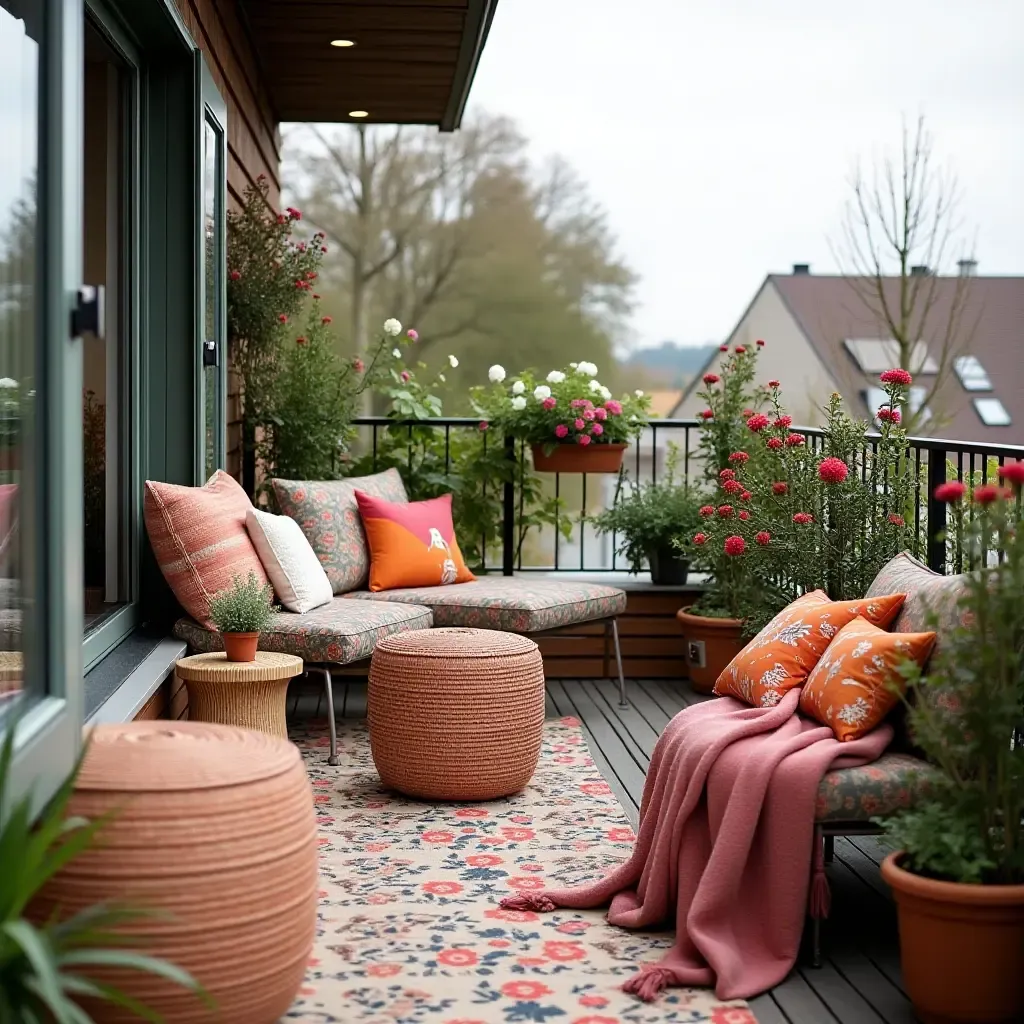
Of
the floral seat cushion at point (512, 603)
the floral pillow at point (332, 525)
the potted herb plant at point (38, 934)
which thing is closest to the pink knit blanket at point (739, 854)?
the potted herb plant at point (38, 934)

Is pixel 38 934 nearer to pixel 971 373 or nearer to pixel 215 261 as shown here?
pixel 215 261

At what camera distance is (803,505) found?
15.4 feet

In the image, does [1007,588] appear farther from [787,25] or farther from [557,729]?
[787,25]

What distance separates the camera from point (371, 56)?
6.13m

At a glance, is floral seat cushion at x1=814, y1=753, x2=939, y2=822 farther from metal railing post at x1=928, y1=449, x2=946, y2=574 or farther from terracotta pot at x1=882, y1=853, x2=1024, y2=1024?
metal railing post at x1=928, y1=449, x2=946, y2=574

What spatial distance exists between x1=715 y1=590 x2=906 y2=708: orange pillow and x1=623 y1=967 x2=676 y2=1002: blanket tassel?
72 centimetres

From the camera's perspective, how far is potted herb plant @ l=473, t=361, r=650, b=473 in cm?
624

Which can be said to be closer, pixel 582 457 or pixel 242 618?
pixel 242 618

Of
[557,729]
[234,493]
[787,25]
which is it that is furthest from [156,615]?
[787,25]

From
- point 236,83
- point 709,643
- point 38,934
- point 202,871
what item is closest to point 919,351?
point 709,643

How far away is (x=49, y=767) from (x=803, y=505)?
301cm

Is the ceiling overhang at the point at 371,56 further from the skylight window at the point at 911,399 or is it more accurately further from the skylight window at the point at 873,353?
the skylight window at the point at 873,353

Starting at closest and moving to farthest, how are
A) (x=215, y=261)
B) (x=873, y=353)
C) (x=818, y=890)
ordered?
(x=818, y=890) < (x=215, y=261) < (x=873, y=353)

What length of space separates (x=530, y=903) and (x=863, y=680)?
3.01 feet
